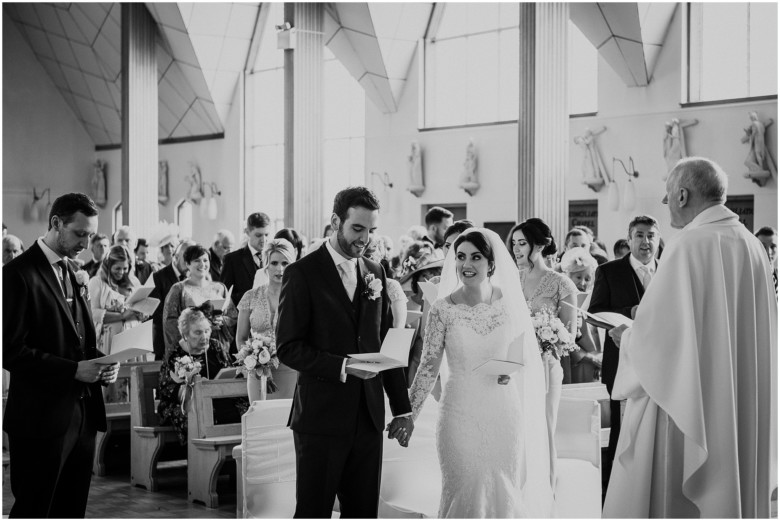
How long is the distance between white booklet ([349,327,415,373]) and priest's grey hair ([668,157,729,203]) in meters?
1.23

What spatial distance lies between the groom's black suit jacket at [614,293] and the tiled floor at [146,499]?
260 centimetres

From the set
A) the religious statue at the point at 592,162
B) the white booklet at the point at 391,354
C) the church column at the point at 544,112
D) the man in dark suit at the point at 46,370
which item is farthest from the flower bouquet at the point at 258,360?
the religious statue at the point at 592,162

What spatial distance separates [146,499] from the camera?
6.51 meters

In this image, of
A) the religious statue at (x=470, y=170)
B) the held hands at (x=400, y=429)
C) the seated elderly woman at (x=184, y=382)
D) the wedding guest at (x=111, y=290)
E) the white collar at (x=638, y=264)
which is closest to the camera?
the held hands at (x=400, y=429)

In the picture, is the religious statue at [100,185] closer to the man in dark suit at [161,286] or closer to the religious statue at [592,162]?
the religious statue at [592,162]

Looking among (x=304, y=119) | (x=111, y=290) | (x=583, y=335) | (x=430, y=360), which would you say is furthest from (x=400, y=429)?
(x=304, y=119)

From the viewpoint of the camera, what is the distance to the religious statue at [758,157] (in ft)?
50.0

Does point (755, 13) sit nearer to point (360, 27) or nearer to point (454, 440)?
point (360, 27)

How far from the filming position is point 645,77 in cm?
1667

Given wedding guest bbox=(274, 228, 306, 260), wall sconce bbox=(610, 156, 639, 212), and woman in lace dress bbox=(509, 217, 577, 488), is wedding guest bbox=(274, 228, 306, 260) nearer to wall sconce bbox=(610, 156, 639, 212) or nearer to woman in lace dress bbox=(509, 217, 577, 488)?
woman in lace dress bbox=(509, 217, 577, 488)

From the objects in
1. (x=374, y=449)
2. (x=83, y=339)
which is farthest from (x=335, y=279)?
(x=83, y=339)

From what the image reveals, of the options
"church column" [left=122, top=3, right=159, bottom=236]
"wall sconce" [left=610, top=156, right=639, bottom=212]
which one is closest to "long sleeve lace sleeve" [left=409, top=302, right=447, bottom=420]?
"wall sconce" [left=610, top=156, right=639, bottom=212]

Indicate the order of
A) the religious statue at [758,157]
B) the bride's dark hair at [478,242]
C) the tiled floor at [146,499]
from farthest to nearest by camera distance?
1. the religious statue at [758,157]
2. the tiled floor at [146,499]
3. the bride's dark hair at [478,242]

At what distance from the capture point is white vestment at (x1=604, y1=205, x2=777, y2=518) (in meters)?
3.62
